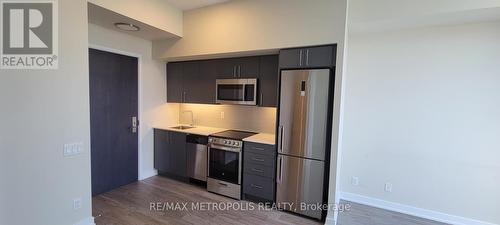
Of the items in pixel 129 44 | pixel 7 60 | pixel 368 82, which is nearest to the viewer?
pixel 7 60

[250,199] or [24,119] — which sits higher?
[24,119]

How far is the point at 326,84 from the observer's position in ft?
8.10

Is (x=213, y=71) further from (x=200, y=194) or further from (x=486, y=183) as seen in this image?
(x=486, y=183)

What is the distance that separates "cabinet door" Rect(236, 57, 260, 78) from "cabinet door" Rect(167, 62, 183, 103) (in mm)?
1258

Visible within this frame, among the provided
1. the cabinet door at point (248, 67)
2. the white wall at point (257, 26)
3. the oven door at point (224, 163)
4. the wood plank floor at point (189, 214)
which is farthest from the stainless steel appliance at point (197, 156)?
the white wall at point (257, 26)

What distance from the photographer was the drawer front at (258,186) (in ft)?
9.64

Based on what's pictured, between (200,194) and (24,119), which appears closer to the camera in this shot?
(24,119)

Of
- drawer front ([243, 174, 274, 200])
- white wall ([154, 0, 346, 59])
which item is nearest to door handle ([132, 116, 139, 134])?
white wall ([154, 0, 346, 59])

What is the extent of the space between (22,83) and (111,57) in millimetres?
1488

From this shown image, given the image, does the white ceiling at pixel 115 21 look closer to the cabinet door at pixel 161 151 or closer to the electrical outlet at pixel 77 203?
the cabinet door at pixel 161 151

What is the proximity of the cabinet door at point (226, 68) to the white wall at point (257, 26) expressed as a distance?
0.32 meters

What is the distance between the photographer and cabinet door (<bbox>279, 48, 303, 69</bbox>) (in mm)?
2643

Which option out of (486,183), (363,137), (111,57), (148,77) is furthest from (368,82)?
(111,57)

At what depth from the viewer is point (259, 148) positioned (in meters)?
2.98
